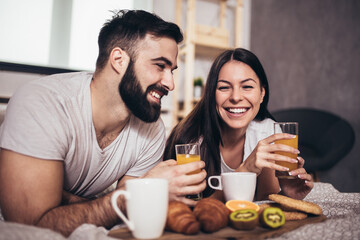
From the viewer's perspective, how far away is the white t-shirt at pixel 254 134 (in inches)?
66.6

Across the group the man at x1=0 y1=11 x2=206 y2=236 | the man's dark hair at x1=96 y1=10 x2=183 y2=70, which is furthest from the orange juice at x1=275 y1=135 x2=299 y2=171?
the man's dark hair at x1=96 y1=10 x2=183 y2=70

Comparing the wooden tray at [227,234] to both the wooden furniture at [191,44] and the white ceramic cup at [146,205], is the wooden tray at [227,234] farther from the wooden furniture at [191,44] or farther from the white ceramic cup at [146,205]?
the wooden furniture at [191,44]

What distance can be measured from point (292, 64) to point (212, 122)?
267 cm

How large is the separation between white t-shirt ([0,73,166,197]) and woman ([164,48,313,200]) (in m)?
0.33

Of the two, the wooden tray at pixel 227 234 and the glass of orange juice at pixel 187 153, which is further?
the glass of orange juice at pixel 187 153

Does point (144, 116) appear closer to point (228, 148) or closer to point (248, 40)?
point (228, 148)

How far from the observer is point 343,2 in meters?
3.20

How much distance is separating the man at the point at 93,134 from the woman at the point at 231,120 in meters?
0.34

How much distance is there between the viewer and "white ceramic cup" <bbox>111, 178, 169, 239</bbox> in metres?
0.67

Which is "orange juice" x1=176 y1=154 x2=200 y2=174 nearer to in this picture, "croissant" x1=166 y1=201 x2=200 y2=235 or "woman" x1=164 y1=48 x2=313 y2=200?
"croissant" x1=166 y1=201 x2=200 y2=235

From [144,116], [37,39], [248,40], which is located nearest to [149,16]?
[144,116]

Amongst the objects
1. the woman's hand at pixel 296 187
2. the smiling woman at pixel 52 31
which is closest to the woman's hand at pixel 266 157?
the woman's hand at pixel 296 187

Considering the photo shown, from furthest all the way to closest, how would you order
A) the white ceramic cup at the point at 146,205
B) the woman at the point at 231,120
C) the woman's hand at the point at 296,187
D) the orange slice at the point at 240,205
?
the woman at the point at 231,120
the woman's hand at the point at 296,187
the orange slice at the point at 240,205
the white ceramic cup at the point at 146,205

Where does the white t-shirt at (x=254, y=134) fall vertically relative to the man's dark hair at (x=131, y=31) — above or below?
below
